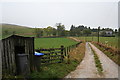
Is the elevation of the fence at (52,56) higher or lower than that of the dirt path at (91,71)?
higher

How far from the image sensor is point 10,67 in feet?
17.7

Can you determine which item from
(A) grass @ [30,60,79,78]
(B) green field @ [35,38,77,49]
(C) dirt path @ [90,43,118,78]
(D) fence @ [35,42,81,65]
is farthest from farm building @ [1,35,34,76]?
(B) green field @ [35,38,77,49]

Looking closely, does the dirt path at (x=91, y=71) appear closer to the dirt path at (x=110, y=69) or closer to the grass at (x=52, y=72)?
the dirt path at (x=110, y=69)

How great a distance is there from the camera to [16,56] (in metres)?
5.68

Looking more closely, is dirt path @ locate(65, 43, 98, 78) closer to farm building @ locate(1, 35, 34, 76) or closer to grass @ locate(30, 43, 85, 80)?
grass @ locate(30, 43, 85, 80)

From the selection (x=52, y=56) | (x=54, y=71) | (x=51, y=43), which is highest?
(x=51, y=43)

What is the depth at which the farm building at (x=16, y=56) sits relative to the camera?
17.3 ft

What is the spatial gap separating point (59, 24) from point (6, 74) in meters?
93.5

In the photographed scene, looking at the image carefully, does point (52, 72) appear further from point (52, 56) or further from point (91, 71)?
point (91, 71)

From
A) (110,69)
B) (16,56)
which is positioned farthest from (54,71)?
(110,69)

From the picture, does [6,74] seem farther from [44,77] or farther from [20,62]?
[44,77]

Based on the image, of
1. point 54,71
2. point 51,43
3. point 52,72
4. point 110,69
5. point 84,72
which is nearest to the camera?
point 52,72

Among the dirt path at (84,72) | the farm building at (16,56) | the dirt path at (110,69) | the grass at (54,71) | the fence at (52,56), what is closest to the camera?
the farm building at (16,56)

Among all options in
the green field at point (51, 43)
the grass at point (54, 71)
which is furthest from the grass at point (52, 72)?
the green field at point (51, 43)
